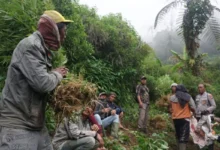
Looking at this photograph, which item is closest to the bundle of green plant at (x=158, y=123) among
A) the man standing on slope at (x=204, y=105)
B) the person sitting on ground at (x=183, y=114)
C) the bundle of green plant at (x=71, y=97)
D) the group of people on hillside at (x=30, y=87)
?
the man standing on slope at (x=204, y=105)

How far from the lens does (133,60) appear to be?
38.3 ft

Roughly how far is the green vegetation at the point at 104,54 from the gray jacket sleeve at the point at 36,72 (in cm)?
333

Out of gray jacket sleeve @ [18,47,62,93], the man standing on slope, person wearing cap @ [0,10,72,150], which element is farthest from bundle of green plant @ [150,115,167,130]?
gray jacket sleeve @ [18,47,62,93]

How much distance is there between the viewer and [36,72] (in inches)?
85.2

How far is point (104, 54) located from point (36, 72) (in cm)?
892

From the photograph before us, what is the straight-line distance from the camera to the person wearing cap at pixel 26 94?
7.18 feet

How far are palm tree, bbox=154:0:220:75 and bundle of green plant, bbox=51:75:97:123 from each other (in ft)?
36.7

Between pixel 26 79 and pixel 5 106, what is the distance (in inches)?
11.5

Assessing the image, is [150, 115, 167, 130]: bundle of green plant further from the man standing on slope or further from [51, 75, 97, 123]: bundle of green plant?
[51, 75, 97, 123]: bundle of green plant

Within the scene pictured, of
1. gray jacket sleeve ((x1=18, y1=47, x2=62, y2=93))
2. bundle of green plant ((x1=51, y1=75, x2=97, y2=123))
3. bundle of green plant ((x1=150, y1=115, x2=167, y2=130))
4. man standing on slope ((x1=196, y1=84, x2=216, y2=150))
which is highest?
gray jacket sleeve ((x1=18, y1=47, x2=62, y2=93))

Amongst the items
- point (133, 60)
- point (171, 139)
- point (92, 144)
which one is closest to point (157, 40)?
point (133, 60)

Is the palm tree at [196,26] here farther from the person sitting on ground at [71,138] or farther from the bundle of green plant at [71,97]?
the bundle of green plant at [71,97]

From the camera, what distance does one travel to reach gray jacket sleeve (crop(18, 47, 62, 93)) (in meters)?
2.17

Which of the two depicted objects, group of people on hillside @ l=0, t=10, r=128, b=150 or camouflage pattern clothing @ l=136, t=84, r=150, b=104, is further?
camouflage pattern clothing @ l=136, t=84, r=150, b=104
